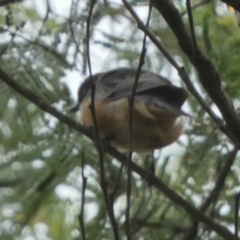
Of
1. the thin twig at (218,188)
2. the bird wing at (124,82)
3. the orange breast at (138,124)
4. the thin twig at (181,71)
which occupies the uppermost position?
the bird wing at (124,82)

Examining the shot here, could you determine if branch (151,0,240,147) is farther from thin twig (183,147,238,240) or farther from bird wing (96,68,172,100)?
bird wing (96,68,172,100)

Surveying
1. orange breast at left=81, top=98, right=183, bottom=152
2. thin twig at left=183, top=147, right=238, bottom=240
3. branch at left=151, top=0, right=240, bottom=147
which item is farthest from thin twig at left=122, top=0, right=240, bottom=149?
orange breast at left=81, top=98, right=183, bottom=152

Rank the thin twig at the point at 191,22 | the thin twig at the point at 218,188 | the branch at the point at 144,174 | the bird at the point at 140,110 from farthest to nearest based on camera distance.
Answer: the bird at the point at 140,110 < the thin twig at the point at 218,188 < the branch at the point at 144,174 < the thin twig at the point at 191,22

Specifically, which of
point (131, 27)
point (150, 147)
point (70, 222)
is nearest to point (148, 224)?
point (70, 222)

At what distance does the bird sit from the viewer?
3.11 meters

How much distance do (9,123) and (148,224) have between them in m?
0.77

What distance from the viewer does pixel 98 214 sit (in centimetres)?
283

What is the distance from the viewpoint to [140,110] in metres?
3.18

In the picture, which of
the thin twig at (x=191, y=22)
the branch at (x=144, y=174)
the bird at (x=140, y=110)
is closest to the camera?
the thin twig at (x=191, y=22)

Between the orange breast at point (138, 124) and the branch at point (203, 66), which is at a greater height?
the orange breast at point (138, 124)

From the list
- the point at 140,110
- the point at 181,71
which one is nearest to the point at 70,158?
the point at 140,110

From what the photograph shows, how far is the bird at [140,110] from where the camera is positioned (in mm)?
3107

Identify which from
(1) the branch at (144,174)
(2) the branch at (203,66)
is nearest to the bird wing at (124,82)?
(1) the branch at (144,174)

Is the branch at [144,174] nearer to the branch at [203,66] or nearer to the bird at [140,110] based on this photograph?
the branch at [203,66]
